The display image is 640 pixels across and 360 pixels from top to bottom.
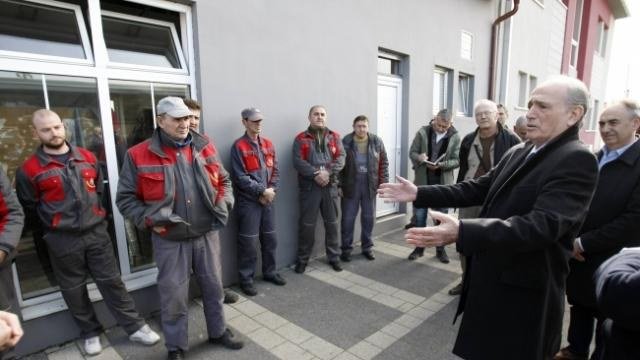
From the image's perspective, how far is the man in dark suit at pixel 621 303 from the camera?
1.09m

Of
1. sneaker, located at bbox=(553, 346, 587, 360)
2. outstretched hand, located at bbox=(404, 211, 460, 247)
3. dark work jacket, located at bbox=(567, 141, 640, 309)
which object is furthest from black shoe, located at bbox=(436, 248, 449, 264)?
outstretched hand, located at bbox=(404, 211, 460, 247)

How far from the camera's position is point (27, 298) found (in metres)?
2.87

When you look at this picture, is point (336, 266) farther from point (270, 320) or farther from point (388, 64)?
point (388, 64)

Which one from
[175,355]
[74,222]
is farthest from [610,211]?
[74,222]

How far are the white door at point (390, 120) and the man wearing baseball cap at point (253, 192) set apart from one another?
7.98 feet

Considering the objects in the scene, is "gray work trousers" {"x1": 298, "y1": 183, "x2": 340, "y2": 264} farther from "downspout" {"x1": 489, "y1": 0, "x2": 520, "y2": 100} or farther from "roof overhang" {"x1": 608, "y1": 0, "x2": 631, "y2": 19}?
"roof overhang" {"x1": 608, "y1": 0, "x2": 631, "y2": 19}

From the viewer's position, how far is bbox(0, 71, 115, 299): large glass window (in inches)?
107

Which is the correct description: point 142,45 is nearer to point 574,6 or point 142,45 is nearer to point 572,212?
point 572,212

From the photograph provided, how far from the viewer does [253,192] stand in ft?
12.2

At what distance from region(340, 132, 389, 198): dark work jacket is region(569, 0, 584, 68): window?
42.3 feet

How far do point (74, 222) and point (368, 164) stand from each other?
3.26m

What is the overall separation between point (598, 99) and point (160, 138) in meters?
21.9

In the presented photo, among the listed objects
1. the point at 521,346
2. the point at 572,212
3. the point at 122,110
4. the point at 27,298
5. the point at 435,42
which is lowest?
the point at 27,298

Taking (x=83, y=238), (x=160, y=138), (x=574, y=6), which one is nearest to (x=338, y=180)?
(x=160, y=138)
